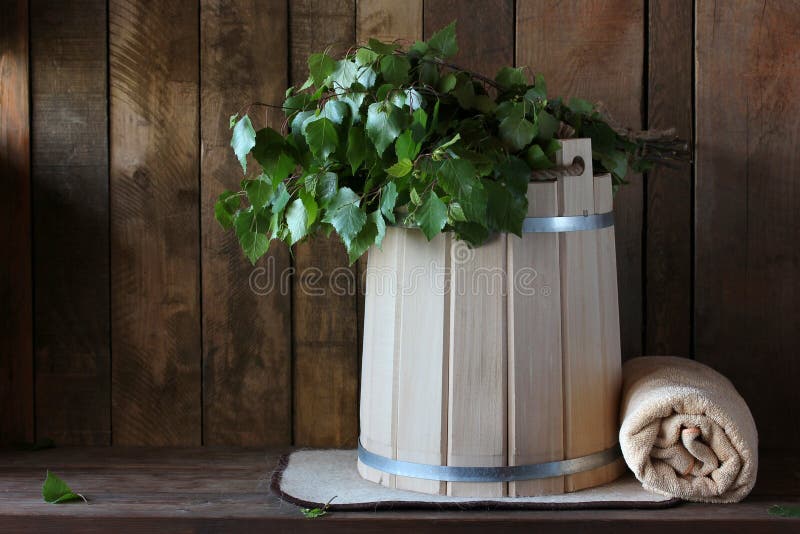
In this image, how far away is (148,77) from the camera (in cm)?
168

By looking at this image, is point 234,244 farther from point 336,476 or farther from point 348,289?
point 336,476

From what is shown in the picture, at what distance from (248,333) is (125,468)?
0.33 meters

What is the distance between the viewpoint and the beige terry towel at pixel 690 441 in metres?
1.29

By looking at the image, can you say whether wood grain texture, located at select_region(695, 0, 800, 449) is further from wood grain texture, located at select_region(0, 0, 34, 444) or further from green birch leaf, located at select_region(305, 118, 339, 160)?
wood grain texture, located at select_region(0, 0, 34, 444)

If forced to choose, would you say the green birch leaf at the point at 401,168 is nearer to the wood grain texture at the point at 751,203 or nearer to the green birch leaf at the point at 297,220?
the green birch leaf at the point at 297,220

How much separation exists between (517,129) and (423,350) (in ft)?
1.15

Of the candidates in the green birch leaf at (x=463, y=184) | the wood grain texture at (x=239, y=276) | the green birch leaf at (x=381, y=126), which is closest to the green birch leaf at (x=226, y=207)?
the wood grain texture at (x=239, y=276)

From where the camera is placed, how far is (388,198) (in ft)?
4.22

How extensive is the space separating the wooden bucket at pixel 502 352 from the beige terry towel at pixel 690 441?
0.29 feet

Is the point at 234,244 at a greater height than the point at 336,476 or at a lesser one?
greater

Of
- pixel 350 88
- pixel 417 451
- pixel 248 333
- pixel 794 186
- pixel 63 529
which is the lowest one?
pixel 63 529

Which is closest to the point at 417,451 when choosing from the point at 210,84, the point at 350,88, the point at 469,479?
the point at 469,479

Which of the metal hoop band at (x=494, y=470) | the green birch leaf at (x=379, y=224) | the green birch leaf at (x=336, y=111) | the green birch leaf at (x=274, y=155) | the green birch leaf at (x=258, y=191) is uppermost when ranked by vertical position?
the green birch leaf at (x=336, y=111)

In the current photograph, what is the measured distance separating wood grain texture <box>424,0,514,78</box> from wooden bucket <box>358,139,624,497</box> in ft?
1.34
